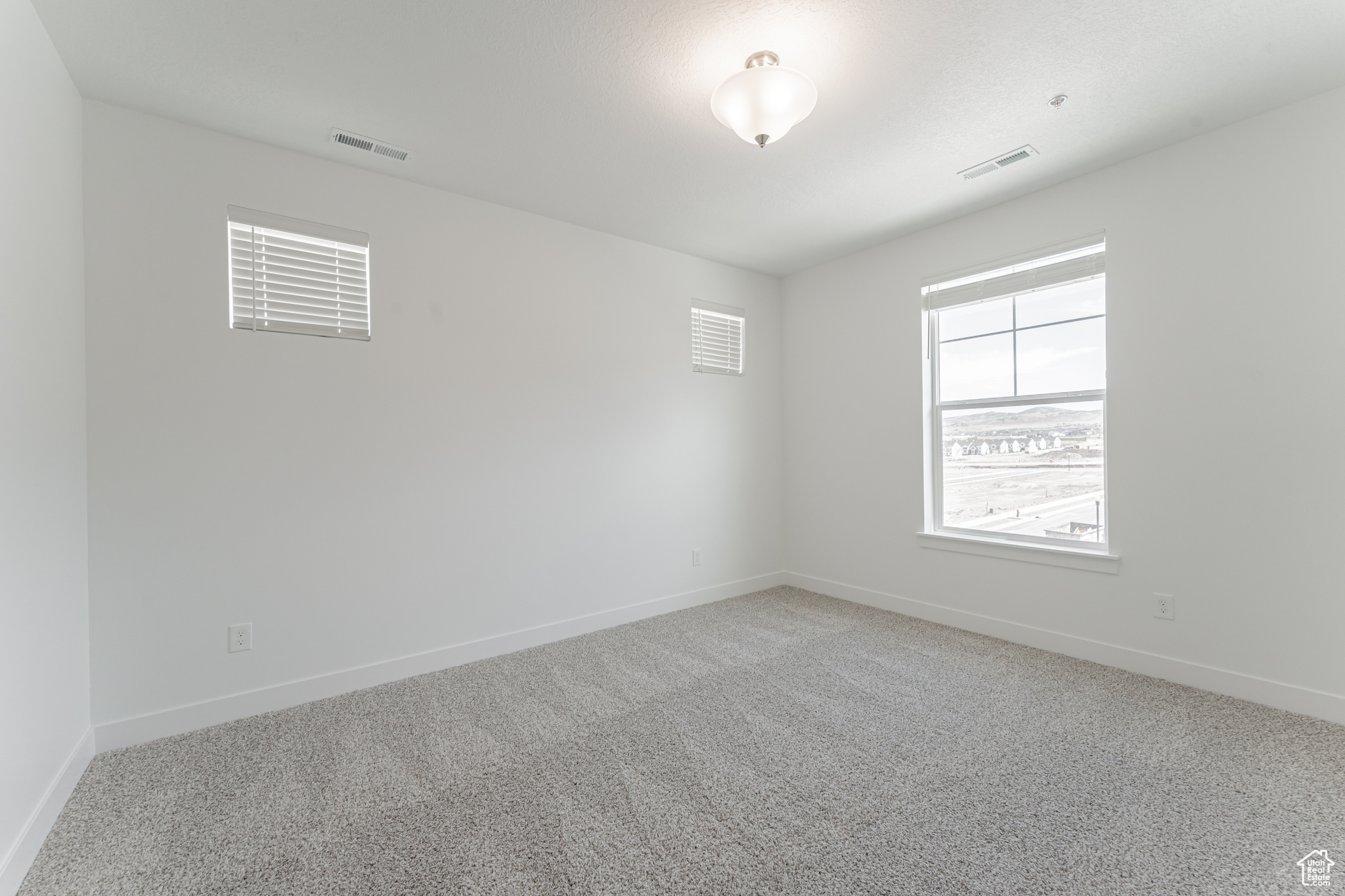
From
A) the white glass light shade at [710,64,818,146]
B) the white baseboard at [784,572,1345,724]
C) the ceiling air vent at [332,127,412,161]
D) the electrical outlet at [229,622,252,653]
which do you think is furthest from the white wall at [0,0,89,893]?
the white baseboard at [784,572,1345,724]

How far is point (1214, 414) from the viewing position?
278cm

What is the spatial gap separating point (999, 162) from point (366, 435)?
358 centimetres

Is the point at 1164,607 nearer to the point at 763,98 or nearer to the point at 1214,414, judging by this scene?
the point at 1214,414

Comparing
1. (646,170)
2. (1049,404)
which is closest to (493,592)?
(646,170)

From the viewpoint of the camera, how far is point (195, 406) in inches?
101

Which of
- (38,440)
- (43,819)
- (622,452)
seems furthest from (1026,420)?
(43,819)


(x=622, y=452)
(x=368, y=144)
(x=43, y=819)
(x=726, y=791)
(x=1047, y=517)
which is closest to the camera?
(x=43, y=819)

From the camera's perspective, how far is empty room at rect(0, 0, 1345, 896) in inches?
72.6

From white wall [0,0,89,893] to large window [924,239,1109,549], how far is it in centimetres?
437

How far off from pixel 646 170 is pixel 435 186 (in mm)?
1188

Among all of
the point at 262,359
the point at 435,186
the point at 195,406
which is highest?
the point at 435,186

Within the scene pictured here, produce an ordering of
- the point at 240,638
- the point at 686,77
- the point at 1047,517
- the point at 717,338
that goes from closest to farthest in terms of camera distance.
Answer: the point at 686,77 < the point at 240,638 < the point at 1047,517 < the point at 717,338

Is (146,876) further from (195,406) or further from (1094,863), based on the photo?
(1094,863)

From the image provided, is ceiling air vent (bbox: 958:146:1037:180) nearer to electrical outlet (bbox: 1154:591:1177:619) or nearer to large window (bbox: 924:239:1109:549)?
large window (bbox: 924:239:1109:549)
